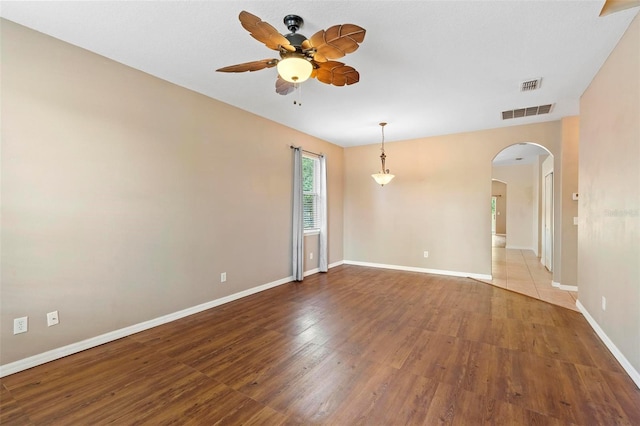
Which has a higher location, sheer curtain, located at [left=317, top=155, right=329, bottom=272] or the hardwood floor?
sheer curtain, located at [left=317, top=155, right=329, bottom=272]

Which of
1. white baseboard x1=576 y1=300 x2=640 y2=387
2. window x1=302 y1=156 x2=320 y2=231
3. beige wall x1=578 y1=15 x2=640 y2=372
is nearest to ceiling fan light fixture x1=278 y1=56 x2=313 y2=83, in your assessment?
beige wall x1=578 y1=15 x2=640 y2=372

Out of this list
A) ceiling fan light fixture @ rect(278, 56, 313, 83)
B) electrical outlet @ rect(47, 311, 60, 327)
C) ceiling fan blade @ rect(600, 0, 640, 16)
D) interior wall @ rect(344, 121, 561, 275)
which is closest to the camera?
ceiling fan blade @ rect(600, 0, 640, 16)

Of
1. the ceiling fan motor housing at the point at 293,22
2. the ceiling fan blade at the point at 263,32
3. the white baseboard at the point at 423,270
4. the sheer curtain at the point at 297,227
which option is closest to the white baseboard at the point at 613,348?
the white baseboard at the point at 423,270

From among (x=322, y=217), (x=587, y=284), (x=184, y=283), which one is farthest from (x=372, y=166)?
(x=184, y=283)

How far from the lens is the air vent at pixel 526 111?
4199 millimetres

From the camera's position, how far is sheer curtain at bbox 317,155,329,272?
5.99 meters

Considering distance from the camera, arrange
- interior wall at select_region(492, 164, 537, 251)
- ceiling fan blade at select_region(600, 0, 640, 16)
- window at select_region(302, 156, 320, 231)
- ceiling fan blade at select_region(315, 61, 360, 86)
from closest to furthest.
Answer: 1. ceiling fan blade at select_region(600, 0, 640, 16)
2. ceiling fan blade at select_region(315, 61, 360, 86)
3. window at select_region(302, 156, 320, 231)
4. interior wall at select_region(492, 164, 537, 251)

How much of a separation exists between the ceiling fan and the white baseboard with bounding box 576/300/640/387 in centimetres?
326

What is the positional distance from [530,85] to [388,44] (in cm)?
212

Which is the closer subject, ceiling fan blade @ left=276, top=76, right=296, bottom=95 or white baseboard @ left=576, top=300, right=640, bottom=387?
white baseboard @ left=576, top=300, right=640, bottom=387

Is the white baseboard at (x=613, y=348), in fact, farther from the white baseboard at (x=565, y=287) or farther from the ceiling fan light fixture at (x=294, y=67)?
the ceiling fan light fixture at (x=294, y=67)

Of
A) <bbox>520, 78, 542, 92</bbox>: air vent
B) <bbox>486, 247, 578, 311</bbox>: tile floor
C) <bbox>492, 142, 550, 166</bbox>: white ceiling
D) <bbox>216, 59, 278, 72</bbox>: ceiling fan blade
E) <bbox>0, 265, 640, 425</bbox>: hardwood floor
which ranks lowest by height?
<bbox>0, 265, 640, 425</bbox>: hardwood floor

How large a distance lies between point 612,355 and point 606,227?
3.89 feet

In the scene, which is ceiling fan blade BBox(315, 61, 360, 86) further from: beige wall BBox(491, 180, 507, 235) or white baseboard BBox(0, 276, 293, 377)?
beige wall BBox(491, 180, 507, 235)
